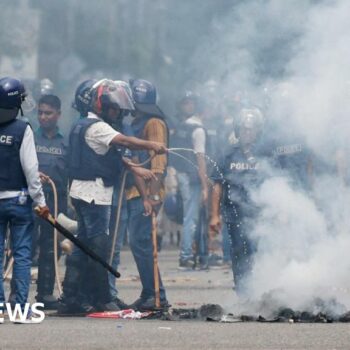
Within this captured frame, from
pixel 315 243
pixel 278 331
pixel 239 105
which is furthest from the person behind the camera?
pixel 239 105

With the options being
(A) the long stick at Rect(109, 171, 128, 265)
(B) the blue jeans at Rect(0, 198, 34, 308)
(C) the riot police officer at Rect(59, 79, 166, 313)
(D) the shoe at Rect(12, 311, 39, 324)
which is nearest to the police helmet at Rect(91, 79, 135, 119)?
(C) the riot police officer at Rect(59, 79, 166, 313)

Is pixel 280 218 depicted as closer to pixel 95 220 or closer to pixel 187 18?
pixel 95 220

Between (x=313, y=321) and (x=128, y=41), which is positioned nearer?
(x=313, y=321)

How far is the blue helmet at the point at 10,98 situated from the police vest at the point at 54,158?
1.93 metres

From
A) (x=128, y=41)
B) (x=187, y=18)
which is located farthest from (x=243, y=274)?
(x=128, y=41)

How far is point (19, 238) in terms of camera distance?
11.5 meters

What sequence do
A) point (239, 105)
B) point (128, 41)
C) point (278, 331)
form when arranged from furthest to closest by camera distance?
1. point (128, 41)
2. point (239, 105)
3. point (278, 331)

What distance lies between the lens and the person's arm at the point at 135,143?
39.8 feet

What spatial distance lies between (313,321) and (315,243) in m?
0.99

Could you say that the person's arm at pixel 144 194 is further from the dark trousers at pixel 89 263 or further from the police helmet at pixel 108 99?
the police helmet at pixel 108 99

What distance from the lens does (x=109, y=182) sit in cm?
1241

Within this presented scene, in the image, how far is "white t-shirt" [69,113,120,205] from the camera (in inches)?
483

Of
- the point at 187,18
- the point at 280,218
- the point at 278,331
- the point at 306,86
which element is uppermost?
the point at 187,18

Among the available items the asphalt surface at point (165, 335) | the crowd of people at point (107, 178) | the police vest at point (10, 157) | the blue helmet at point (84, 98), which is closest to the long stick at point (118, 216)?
the crowd of people at point (107, 178)
